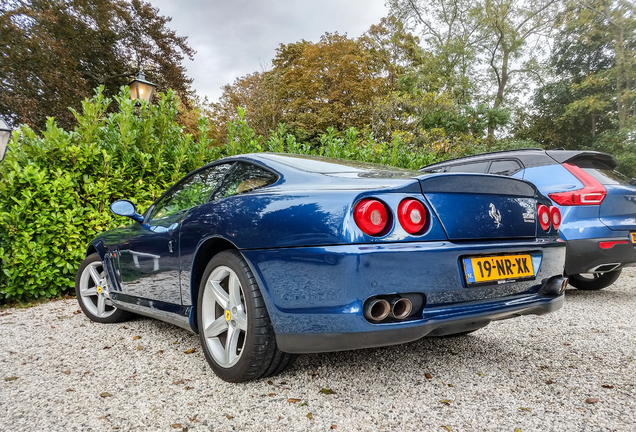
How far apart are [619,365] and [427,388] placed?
1.30 meters

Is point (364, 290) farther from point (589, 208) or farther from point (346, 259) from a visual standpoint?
point (589, 208)

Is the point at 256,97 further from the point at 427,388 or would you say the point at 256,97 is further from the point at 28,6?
the point at 427,388

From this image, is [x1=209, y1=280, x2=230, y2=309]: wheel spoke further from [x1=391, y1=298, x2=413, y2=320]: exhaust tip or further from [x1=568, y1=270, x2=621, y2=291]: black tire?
[x1=568, y1=270, x2=621, y2=291]: black tire

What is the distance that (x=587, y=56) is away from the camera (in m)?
26.0

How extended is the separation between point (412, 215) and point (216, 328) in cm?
128

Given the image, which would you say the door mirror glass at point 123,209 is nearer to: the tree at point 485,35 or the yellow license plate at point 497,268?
the yellow license plate at point 497,268

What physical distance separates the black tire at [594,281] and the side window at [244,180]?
→ 14.6 ft

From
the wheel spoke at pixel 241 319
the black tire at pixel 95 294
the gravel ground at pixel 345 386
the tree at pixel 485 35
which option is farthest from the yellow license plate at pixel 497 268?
the tree at pixel 485 35

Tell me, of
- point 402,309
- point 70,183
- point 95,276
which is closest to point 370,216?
point 402,309

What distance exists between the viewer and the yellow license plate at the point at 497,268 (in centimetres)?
190

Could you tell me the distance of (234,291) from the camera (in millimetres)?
2232

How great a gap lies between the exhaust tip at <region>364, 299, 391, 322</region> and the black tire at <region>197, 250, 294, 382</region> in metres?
0.56

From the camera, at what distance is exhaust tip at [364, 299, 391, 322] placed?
171 cm

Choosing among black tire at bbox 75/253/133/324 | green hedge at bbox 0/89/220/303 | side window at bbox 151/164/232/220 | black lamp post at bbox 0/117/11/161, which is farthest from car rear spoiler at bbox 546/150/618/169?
black lamp post at bbox 0/117/11/161
